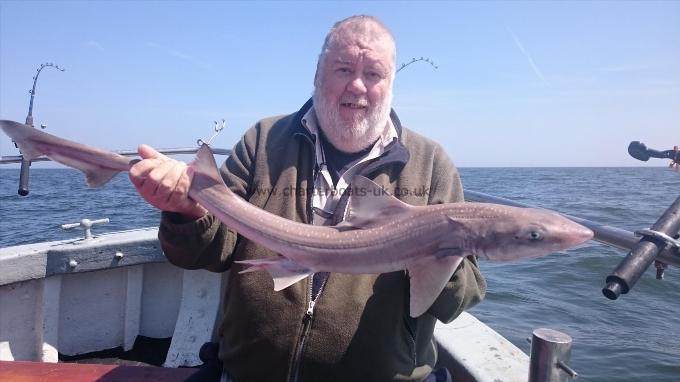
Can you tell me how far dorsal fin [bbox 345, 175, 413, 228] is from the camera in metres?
2.63

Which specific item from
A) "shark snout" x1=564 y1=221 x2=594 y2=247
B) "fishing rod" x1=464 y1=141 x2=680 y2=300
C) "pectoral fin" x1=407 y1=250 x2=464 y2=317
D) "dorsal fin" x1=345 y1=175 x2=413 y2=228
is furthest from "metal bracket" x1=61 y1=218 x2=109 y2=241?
"fishing rod" x1=464 y1=141 x2=680 y2=300

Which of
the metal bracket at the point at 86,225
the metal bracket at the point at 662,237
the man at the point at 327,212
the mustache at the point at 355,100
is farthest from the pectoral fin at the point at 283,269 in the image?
the metal bracket at the point at 86,225

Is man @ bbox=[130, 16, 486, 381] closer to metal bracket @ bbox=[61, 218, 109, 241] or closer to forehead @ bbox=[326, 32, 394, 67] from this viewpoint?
forehead @ bbox=[326, 32, 394, 67]

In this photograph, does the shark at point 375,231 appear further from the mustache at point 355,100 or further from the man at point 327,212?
the mustache at point 355,100

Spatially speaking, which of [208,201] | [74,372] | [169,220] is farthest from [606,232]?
[74,372]

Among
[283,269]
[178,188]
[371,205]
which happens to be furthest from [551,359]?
[178,188]

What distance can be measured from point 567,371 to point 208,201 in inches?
91.2

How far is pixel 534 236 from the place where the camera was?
7.93ft

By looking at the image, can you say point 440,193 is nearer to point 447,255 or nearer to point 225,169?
point 447,255

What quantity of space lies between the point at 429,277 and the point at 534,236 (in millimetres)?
601

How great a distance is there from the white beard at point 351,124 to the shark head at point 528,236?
4.41 feet

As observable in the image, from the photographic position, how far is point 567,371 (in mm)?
2613

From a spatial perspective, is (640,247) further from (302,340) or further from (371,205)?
(302,340)

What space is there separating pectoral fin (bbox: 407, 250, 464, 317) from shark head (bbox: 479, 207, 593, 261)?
7.7 inches
